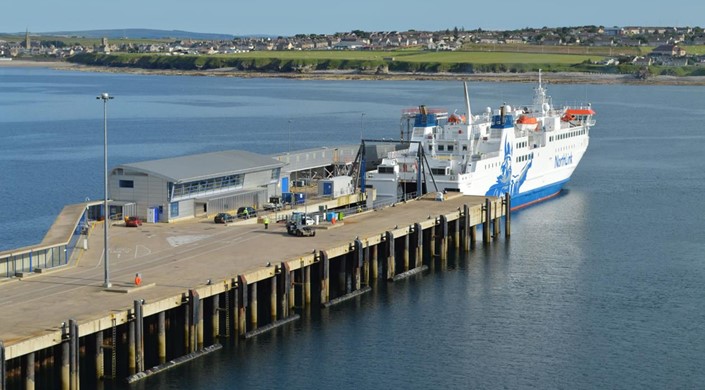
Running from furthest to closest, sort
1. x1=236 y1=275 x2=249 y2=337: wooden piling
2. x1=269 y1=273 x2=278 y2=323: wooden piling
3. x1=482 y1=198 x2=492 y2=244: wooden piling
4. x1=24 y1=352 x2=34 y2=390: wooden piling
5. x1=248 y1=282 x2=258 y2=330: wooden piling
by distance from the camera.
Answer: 1. x1=482 y1=198 x2=492 y2=244: wooden piling
2. x1=269 y1=273 x2=278 y2=323: wooden piling
3. x1=248 y1=282 x2=258 y2=330: wooden piling
4. x1=236 y1=275 x2=249 y2=337: wooden piling
5. x1=24 y1=352 x2=34 y2=390: wooden piling

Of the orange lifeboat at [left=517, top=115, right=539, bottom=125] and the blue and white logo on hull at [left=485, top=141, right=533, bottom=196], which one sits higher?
the orange lifeboat at [left=517, top=115, right=539, bottom=125]

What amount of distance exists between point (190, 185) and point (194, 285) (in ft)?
51.6

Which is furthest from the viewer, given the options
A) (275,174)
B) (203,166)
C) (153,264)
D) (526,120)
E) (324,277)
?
(526,120)

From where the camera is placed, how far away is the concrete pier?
3959 cm

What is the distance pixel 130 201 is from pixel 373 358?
18.8m

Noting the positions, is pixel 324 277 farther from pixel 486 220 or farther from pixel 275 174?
pixel 486 220

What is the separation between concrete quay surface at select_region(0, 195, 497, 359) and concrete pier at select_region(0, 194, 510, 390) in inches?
2.0

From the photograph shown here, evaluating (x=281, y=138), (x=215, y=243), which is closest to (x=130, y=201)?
(x=215, y=243)

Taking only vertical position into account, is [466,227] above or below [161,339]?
above

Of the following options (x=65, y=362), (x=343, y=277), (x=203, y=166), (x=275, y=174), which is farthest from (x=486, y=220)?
(x=65, y=362)

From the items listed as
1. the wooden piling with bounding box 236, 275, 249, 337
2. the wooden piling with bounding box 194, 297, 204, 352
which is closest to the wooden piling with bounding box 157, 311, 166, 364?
the wooden piling with bounding box 194, 297, 204, 352

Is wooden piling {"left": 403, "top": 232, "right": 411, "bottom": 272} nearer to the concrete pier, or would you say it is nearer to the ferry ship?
the concrete pier

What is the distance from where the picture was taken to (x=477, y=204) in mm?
67812

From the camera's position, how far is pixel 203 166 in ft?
202
